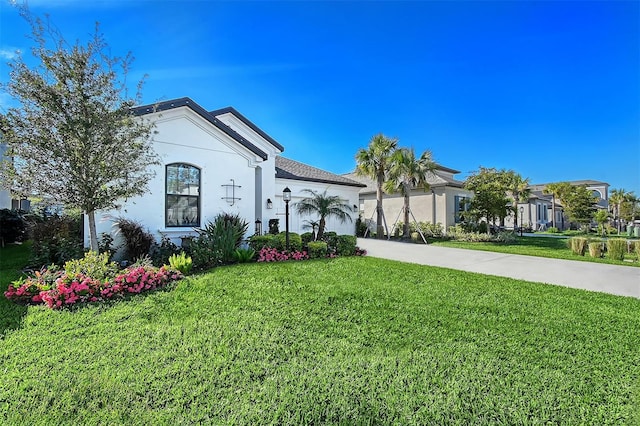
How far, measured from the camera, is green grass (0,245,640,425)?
8.43 feet

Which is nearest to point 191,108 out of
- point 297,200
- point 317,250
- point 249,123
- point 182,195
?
point 182,195

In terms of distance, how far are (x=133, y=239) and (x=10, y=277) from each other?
2533 millimetres

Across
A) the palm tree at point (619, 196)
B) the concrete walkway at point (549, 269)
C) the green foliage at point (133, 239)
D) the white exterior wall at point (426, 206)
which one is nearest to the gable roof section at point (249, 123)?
the green foliage at point (133, 239)

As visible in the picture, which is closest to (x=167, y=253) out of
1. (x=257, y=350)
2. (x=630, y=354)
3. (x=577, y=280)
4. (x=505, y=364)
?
(x=257, y=350)

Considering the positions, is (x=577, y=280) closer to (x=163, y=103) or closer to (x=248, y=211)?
(x=248, y=211)

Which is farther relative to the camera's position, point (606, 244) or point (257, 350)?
point (606, 244)

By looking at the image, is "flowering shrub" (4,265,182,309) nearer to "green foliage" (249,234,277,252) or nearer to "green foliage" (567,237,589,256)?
"green foliage" (249,234,277,252)

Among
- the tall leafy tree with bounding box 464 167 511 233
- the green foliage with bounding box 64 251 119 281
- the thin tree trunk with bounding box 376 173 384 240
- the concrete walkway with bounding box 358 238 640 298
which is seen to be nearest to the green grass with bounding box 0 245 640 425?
the green foliage with bounding box 64 251 119 281

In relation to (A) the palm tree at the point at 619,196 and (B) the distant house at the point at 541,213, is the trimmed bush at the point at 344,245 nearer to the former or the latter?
(B) the distant house at the point at 541,213

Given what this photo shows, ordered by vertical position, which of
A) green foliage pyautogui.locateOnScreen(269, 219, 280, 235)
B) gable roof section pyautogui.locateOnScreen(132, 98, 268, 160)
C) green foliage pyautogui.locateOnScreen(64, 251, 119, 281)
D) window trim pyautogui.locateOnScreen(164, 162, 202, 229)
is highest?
gable roof section pyautogui.locateOnScreen(132, 98, 268, 160)

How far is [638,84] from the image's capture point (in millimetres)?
9930

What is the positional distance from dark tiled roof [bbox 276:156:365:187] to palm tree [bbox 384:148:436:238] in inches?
92.0

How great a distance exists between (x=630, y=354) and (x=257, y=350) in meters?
4.59

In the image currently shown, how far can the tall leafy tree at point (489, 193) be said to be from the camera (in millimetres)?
17391
